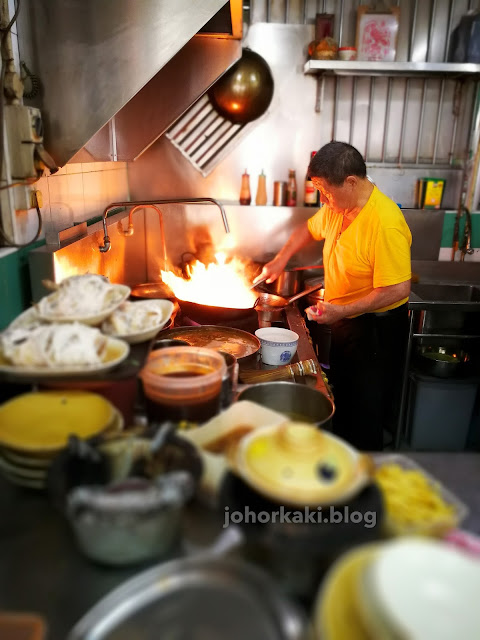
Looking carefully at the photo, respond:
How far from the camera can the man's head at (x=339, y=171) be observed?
2.49 meters

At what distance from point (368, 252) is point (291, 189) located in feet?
5.42

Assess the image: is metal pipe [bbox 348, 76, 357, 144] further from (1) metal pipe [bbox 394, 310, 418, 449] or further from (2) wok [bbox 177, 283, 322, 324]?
(2) wok [bbox 177, 283, 322, 324]

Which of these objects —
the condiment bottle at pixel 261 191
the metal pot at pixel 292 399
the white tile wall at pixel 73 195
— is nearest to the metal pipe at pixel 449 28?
the condiment bottle at pixel 261 191

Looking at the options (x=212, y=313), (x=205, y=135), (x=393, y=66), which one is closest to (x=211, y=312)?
(x=212, y=313)

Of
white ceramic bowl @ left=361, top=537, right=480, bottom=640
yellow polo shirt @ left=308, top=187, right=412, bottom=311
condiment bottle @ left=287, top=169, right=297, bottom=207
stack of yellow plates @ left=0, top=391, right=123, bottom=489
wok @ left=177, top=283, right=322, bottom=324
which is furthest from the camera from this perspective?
condiment bottle @ left=287, top=169, right=297, bottom=207

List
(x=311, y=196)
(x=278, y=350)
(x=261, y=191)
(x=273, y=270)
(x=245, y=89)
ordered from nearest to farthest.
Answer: (x=278, y=350) < (x=273, y=270) < (x=245, y=89) < (x=311, y=196) < (x=261, y=191)

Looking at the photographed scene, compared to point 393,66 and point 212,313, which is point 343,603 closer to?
point 212,313

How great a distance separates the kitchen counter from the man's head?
170cm

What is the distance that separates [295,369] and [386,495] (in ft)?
3.43

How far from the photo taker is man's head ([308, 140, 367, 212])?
2.49m

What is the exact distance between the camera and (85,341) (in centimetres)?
128

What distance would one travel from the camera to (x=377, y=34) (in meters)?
3.74

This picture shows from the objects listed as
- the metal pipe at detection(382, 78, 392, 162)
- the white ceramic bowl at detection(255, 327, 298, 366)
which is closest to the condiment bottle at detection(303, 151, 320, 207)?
the metal pipe at detection(382, 78, 392, 162)

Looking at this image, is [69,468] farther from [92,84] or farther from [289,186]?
[289,186]
